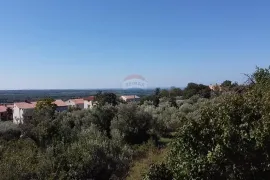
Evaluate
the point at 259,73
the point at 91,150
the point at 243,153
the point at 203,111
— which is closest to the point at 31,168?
the point at 91,150

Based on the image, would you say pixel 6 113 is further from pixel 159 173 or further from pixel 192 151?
pixel 192 151

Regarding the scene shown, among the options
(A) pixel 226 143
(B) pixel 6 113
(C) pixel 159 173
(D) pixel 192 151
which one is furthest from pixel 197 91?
(A) pixel 226 143

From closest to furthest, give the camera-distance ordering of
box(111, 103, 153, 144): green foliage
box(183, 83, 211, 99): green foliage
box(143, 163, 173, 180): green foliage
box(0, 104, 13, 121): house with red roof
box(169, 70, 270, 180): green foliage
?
box(169, 70, 270, 180): green foliage, box(143, 163, 173, 180): green foliage, box(111, 103, 153, 144): green foliage, box(183, 83, 211, 99): green foliage, box(0, 104, 13, 121): house with red roof

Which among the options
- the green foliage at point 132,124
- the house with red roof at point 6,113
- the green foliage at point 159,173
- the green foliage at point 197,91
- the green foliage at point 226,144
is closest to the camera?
the green foliage at point 226,144

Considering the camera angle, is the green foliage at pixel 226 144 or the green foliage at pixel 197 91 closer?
the green foliage at pixel 226 144

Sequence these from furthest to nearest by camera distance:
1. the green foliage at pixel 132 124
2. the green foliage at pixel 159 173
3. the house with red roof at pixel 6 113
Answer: the house with red roof at pixel 6 113
the green foliage at pixel 132 124
the green foliage at pixel 159 173

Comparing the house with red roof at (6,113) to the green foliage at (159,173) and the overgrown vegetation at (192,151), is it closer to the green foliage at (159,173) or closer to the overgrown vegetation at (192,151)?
the overgrown vegetation at (192,151)

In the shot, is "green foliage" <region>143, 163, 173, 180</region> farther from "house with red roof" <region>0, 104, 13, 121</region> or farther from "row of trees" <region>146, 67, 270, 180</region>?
"house with red roof" <region>0, 104, 13, 121</region>

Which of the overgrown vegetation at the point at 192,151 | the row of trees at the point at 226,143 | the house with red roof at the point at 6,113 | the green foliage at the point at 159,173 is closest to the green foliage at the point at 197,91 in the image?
the overgrown vegetation at the point at 192,151

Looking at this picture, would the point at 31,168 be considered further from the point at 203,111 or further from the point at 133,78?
the point at 133,78

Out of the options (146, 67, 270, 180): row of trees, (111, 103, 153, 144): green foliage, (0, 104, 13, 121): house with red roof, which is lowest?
(0, 104, 13, 121): house with red roof

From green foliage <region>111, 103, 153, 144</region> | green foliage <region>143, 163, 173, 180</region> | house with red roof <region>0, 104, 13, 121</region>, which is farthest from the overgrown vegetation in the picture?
house with red roof <region>0, 104, 13, 121</region>
